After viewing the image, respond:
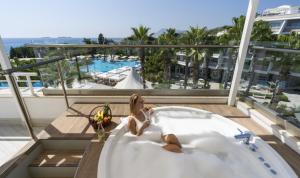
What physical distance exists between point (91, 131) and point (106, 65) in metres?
1.40

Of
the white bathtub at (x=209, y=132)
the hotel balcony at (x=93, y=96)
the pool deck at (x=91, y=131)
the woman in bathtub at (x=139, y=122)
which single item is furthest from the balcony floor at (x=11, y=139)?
the woman in bathtub at (x=139, y=122)

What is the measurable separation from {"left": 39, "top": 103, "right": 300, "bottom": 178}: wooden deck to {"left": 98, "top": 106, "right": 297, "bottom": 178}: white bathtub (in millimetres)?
126

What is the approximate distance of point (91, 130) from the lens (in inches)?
83.0

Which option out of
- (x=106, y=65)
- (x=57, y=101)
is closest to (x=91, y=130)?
(x=57, y=101)

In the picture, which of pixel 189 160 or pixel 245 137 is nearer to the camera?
pixel 189 160

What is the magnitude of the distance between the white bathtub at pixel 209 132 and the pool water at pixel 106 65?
115cm

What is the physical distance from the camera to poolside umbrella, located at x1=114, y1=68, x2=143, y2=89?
3055mm

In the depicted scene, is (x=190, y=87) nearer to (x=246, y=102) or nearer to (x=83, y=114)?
(x=246, y=102)

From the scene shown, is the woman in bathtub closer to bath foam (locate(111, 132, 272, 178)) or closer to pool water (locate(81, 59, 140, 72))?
bath foam (locate(111, 132, 272, 178))

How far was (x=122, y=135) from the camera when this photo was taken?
1.80 metres

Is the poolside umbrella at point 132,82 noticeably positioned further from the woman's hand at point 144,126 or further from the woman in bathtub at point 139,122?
the woman's hand at point 144,126

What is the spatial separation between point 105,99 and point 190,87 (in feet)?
5.09

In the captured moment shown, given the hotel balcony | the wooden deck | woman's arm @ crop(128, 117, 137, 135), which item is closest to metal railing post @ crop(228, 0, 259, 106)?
the hotel balcony

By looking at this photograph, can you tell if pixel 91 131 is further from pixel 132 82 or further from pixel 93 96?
pixel 132 82
